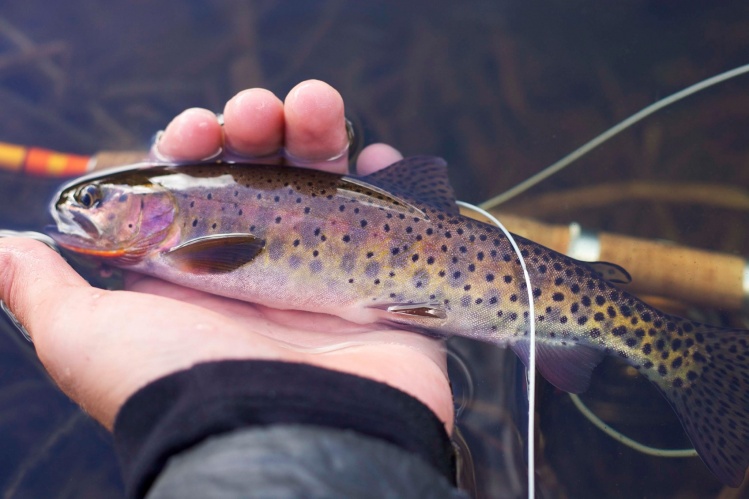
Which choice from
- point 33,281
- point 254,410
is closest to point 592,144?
point 254,410

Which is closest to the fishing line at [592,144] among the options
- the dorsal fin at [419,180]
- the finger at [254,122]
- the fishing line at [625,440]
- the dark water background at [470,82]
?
the dark water background at [470,82]

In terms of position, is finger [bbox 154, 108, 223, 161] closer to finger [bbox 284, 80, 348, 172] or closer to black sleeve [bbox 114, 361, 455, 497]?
finger [bbox 284, 80, 348, 172]

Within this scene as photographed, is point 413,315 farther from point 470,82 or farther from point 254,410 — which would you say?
point 470,82

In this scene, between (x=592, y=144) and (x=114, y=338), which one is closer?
(x=114, y=338)

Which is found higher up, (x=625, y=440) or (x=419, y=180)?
(x=419, y=180)

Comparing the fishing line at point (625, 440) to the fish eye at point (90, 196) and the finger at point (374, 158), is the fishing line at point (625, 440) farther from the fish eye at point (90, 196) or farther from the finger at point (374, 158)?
the fish eye at point (90, 196)

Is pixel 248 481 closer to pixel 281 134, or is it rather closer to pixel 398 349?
pixel 398 349
